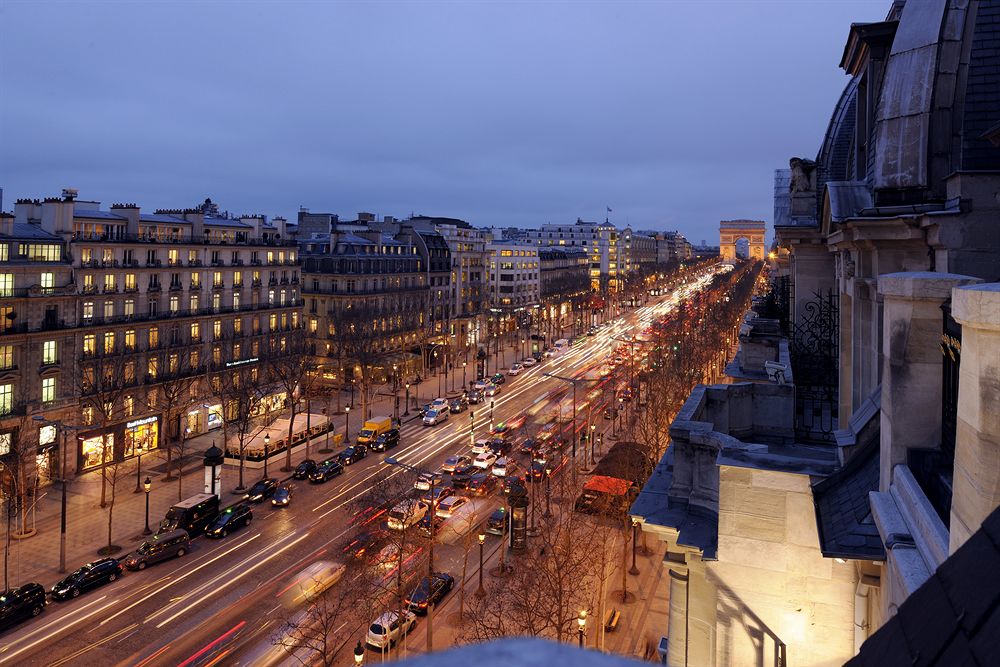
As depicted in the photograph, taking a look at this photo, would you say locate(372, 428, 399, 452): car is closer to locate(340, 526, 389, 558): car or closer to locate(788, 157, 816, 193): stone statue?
locate(340, 526, 389, 558): car

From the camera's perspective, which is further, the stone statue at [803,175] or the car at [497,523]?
the car at [497,523]

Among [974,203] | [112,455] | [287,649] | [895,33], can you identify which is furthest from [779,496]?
[112,455]

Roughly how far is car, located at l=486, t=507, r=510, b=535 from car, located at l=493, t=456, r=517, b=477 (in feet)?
21.1

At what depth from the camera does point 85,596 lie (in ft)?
90.7

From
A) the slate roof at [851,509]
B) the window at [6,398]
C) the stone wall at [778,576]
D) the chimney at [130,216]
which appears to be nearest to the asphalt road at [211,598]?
the window at [6,398]

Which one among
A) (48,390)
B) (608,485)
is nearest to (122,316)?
(48,390)

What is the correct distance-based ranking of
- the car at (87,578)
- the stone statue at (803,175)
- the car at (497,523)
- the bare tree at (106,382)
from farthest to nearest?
the bare tree at (106,382) → the car at (497,523) → the car at (87,578) → the stone statue at (803,175)

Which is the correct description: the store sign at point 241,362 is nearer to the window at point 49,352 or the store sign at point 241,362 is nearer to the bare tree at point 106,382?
the bare tree at point 106,382

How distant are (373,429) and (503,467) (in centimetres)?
1322

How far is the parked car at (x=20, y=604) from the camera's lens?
2491 centimetres

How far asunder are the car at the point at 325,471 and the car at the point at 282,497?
265cm

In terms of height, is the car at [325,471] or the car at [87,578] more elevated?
the car at [325,471]

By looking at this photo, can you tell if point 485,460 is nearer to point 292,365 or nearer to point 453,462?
point 453,462

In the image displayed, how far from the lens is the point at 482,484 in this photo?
40.0 metres
